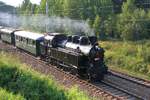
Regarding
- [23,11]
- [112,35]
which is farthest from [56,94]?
[23,11]

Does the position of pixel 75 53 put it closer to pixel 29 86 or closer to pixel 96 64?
pixel 96 64

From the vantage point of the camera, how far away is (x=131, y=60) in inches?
1275

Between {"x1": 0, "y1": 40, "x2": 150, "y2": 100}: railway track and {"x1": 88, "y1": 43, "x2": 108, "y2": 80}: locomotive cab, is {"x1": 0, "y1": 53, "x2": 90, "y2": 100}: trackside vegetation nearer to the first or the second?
{"x1": 0, "y1": 40, "x2": 150, "y2": 100}: railway track

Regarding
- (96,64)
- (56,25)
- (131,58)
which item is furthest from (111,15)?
(96,64)

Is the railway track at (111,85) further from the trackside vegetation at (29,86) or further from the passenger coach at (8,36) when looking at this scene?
the passenger coach at (8,36)

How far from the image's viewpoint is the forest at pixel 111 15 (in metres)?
43.3

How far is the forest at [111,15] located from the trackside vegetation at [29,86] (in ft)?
86.9

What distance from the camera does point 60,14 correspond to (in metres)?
57.4

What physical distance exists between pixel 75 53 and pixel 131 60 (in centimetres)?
844

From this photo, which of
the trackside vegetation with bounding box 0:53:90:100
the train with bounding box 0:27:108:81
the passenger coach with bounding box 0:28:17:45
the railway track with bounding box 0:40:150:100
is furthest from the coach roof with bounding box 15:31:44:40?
the trackside vegetation with bounding box 0:53:90:100

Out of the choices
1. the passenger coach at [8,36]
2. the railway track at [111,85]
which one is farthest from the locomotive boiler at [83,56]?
the passenger coach at [8,36]

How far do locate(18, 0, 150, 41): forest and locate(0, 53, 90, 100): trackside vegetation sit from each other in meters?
26.5

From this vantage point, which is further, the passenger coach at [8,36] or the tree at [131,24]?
the passenger coach at [8,36]

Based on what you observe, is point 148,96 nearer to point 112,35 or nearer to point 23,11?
point 112,35
